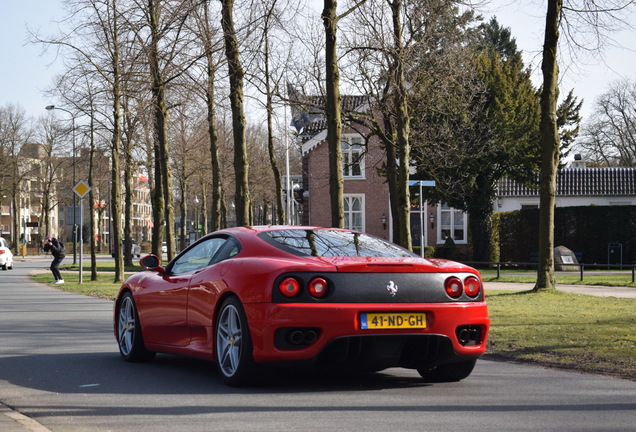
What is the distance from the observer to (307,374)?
917 cm

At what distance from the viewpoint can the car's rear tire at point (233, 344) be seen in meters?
7.94

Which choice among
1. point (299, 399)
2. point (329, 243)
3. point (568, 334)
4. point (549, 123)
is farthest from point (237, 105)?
point (299, 399)

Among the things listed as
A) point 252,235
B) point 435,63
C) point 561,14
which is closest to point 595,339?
point 252,235

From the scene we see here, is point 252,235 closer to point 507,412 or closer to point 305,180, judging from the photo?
point 507,412

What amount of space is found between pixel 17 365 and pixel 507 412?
215 inches

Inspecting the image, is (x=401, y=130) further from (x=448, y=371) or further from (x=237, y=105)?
(x=448, y=371)

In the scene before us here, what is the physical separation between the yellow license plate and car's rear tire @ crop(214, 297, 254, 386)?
36.3 inches

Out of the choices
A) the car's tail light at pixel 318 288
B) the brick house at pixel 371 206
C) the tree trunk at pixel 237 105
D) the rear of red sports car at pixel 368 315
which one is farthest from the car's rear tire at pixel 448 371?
the brick house at pixel 371 206

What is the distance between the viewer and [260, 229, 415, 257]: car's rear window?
8.41 metres

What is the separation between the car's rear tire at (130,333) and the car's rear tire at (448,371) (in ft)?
9.85

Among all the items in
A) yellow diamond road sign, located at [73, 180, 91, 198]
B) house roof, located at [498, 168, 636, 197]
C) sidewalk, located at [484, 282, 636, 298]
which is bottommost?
sidewalk, located at [484, 282, 636, 298]

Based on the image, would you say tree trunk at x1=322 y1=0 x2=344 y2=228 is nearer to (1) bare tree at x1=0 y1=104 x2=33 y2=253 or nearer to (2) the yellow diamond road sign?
(2) the yellow diamond road sign

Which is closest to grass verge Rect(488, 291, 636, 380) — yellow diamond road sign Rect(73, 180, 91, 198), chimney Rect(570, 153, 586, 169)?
yellow diamond road sign Rect(73, 180, 91, 198)

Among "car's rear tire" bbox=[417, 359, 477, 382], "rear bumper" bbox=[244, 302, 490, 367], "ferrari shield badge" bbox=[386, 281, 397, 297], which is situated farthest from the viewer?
"car's rear tire" bbox=[417, 359, 477, 382]
